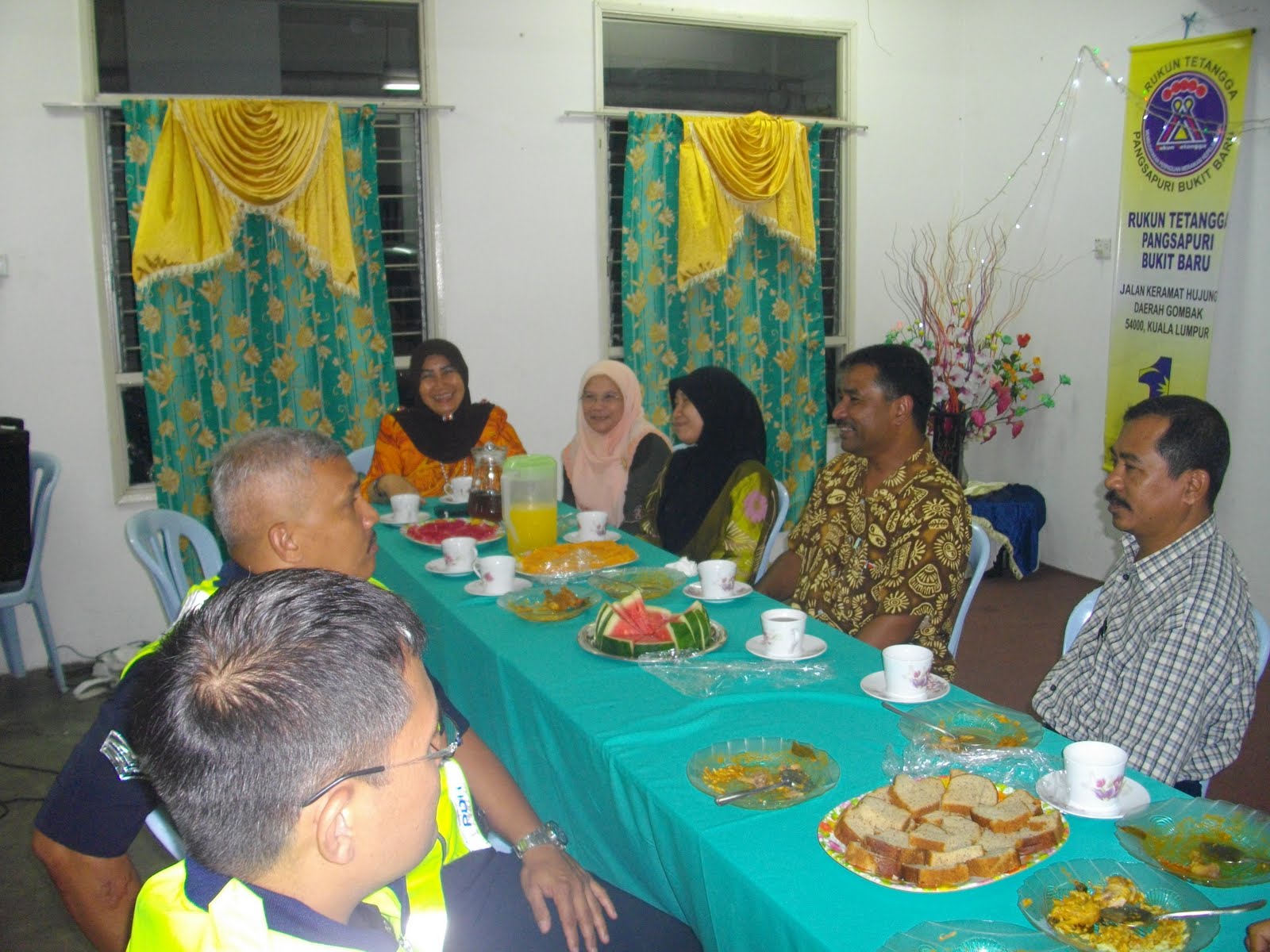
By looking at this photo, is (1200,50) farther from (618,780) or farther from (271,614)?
(271,614)

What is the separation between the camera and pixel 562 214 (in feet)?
15.6

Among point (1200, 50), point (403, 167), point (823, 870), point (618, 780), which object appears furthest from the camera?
point (403, 167)

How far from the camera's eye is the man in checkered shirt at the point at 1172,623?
168 centimetres

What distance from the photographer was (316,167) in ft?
14.0

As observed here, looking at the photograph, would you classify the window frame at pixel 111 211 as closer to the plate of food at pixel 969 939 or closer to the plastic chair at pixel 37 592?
the plastic chair at pixel 37 592

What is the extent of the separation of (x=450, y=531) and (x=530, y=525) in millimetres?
306

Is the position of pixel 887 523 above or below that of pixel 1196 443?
below

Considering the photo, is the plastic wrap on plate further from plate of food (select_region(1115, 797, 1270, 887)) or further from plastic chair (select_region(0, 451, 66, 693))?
plastic chair (select_region(0, 451, 66, 693))

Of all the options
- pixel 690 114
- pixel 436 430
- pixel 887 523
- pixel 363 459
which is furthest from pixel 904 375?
pixel 690 114

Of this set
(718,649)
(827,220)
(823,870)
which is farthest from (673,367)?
(823,870)

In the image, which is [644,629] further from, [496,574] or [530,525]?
[530,525]

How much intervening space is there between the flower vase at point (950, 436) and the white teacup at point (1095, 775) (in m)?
3.75

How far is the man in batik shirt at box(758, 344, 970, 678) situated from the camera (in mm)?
2189

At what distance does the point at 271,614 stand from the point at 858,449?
170 cm
